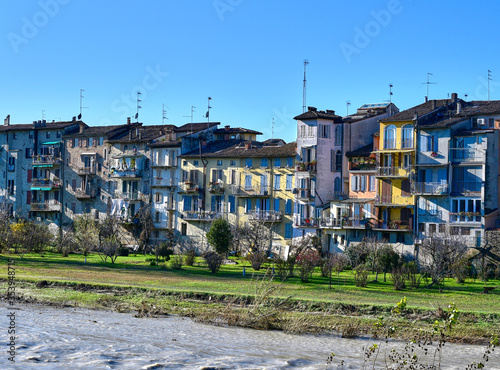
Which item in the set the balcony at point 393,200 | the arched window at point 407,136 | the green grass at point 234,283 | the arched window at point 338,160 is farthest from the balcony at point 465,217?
the arched window at point 338,160

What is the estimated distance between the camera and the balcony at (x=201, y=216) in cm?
7869

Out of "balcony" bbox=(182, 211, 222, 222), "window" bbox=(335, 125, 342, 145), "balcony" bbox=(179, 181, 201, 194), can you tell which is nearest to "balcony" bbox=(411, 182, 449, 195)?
"window" bbox=(335, 125, 342, 145)

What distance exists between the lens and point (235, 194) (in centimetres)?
7725

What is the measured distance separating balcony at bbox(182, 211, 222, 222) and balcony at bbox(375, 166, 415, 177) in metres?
18.3

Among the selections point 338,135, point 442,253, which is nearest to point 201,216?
point 338,135

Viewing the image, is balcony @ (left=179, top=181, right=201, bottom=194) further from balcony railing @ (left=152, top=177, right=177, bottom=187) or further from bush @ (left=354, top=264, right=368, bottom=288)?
bush @ (left=354, top=264, right=368, bottom=288)

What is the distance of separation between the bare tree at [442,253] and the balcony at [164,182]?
97.9 ft

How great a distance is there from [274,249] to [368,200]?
10.8 meters

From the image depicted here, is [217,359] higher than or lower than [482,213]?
lower

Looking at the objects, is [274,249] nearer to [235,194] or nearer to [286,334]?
[235,194]

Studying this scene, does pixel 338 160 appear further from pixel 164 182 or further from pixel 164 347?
pixel 164 347

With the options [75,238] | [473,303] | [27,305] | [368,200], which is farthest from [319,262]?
[75,238]

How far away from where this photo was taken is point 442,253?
52281mm

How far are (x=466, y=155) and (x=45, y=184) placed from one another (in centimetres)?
5160
